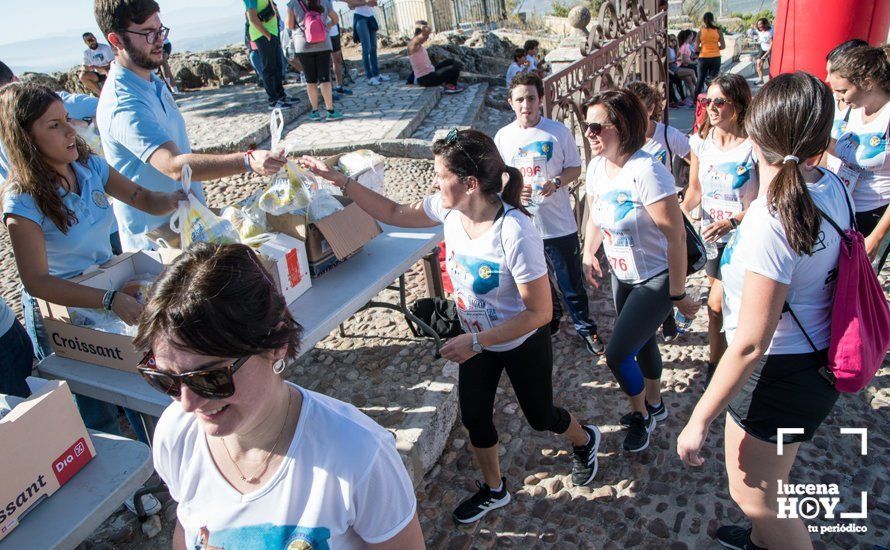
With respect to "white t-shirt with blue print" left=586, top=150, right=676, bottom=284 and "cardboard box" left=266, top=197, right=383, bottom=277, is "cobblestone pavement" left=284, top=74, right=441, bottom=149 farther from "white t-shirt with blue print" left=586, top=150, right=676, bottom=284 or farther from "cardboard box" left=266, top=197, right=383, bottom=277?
"white t-shirt with blue print" left=586, top=150, right=676, bottom=284

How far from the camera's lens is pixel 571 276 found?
436cm

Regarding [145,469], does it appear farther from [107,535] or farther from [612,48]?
[612,48]

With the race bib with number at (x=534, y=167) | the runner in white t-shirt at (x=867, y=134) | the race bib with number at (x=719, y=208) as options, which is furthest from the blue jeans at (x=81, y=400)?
the runner in white t-shirt at (x=867, y=134)

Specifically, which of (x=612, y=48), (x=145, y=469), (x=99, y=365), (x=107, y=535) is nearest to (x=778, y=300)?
(x=145, y=469)

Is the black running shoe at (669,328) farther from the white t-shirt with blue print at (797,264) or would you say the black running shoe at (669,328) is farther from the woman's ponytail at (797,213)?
the woman's ponytail at (797,213)

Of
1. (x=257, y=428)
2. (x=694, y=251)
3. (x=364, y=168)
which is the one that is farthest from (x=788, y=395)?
(x=364, y=168)

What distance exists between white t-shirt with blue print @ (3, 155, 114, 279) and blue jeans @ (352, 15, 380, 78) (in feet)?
30.2

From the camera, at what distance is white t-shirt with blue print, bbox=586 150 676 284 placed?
309cm

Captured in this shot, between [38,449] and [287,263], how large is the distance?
1281 millimetres

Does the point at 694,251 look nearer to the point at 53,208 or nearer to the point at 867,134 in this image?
the point at 867,134

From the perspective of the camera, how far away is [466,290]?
285 centimetres

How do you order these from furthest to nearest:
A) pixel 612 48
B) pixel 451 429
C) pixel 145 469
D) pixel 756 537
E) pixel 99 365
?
pixel 612 48, pixel 451 429, pixel 99 365, pixel 756 537, pixel 145 469

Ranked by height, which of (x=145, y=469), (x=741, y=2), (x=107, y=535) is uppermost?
(x=145, y=469)

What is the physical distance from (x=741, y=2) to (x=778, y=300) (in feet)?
315
